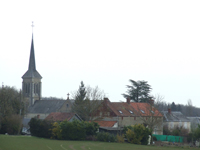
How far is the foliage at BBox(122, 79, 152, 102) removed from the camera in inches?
3115

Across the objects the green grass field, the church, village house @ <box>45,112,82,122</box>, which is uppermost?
the church

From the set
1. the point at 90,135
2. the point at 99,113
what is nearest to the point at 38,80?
the point at 99,113

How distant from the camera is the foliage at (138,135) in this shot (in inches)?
1916

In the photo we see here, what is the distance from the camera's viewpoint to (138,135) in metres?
48.7

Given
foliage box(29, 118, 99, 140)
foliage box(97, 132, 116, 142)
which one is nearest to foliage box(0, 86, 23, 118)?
foliage box(29, 118, 99, 140)

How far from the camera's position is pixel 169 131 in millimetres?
68562

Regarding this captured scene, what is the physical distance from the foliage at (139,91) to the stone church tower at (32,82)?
3798 cm

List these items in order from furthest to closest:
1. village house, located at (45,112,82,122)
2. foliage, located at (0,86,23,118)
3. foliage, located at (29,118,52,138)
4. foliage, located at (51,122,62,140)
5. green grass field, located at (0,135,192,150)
A: foliage, located at (0,86,23,118)
village house, located at (45,112,82,122)
foliage, located at (29,118,52,138)
foliage, located at (51,122,62,140)
green grass field, located at (0,135,192,150)

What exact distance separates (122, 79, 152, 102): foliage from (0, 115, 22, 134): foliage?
29.8 meters

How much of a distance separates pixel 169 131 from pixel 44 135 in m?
27.2

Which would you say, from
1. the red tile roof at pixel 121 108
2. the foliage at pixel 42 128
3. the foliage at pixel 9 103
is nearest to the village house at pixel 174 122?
the red tile roof at pixel 121 108

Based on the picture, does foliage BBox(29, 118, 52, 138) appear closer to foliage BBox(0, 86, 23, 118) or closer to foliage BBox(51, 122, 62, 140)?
foliage BBox(51, 122, 62, 140)

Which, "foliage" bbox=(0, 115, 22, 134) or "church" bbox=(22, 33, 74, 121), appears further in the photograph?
"church" bbox=(22, 33, 74, 121)


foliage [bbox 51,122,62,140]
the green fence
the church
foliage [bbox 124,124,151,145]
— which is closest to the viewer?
foliage [bbox 124,124,151,145]
